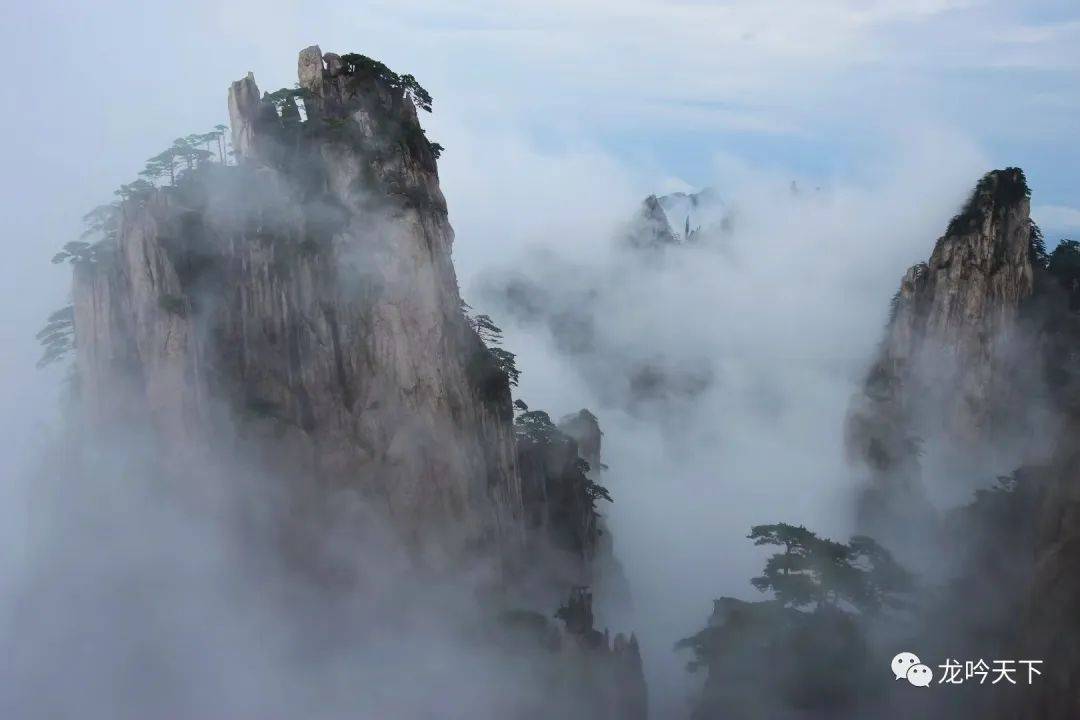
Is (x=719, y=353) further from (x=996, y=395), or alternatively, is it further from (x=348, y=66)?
(x=348, y=66)

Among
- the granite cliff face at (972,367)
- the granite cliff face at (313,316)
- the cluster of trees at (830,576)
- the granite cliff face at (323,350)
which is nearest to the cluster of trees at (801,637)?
the cluster of trees at (830,576)

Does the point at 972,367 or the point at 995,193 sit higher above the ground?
the point at 995,193

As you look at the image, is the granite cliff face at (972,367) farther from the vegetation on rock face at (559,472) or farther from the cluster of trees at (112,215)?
the cluster of trees at (112,215)

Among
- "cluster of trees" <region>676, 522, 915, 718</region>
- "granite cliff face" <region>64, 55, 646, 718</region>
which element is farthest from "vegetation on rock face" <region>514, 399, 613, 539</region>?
"cluster of trees" <region>676, 522, 915, 718</region>

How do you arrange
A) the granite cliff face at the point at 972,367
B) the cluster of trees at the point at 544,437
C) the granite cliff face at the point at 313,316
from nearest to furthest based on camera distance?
the granite cliff face at the point at 313,316
the granite cliff face at the point at 972,367
the cluster of trees at the point at 544,437

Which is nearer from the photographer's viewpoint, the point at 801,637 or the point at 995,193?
→ the point at 801,637

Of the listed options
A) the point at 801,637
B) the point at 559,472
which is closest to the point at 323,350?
the point at 559,472

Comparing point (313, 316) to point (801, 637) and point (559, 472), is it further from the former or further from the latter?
point (801, 637)
